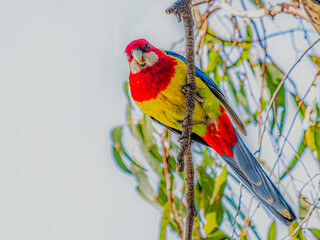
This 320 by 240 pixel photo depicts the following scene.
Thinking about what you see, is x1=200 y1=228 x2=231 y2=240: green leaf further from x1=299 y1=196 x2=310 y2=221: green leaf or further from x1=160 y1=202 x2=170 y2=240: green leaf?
x1=299 y1=196 x2=310 y2=221: green leaf

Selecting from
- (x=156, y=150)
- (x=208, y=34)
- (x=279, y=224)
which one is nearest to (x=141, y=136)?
(x=156, y=150)

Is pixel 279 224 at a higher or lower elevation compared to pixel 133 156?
lower

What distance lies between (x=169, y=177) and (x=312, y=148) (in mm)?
572

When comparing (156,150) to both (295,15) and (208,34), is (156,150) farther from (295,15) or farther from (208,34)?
(295,15)

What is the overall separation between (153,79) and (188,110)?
29 centimetres

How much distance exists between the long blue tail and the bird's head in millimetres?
495

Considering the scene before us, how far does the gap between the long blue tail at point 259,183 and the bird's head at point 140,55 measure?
50cm

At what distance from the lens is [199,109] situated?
58.1 inches

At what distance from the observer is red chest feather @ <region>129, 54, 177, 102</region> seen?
55.4 inches

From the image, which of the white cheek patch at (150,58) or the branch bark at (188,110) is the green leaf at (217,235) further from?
the white cheek patch at (150,58)

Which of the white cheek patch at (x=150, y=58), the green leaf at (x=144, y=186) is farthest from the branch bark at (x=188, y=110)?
the green leaf at (x=144, y=186)

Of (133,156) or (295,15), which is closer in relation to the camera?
(295,15)

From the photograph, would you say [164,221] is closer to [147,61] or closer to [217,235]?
[217,235]

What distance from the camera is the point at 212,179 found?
1.67 meters
